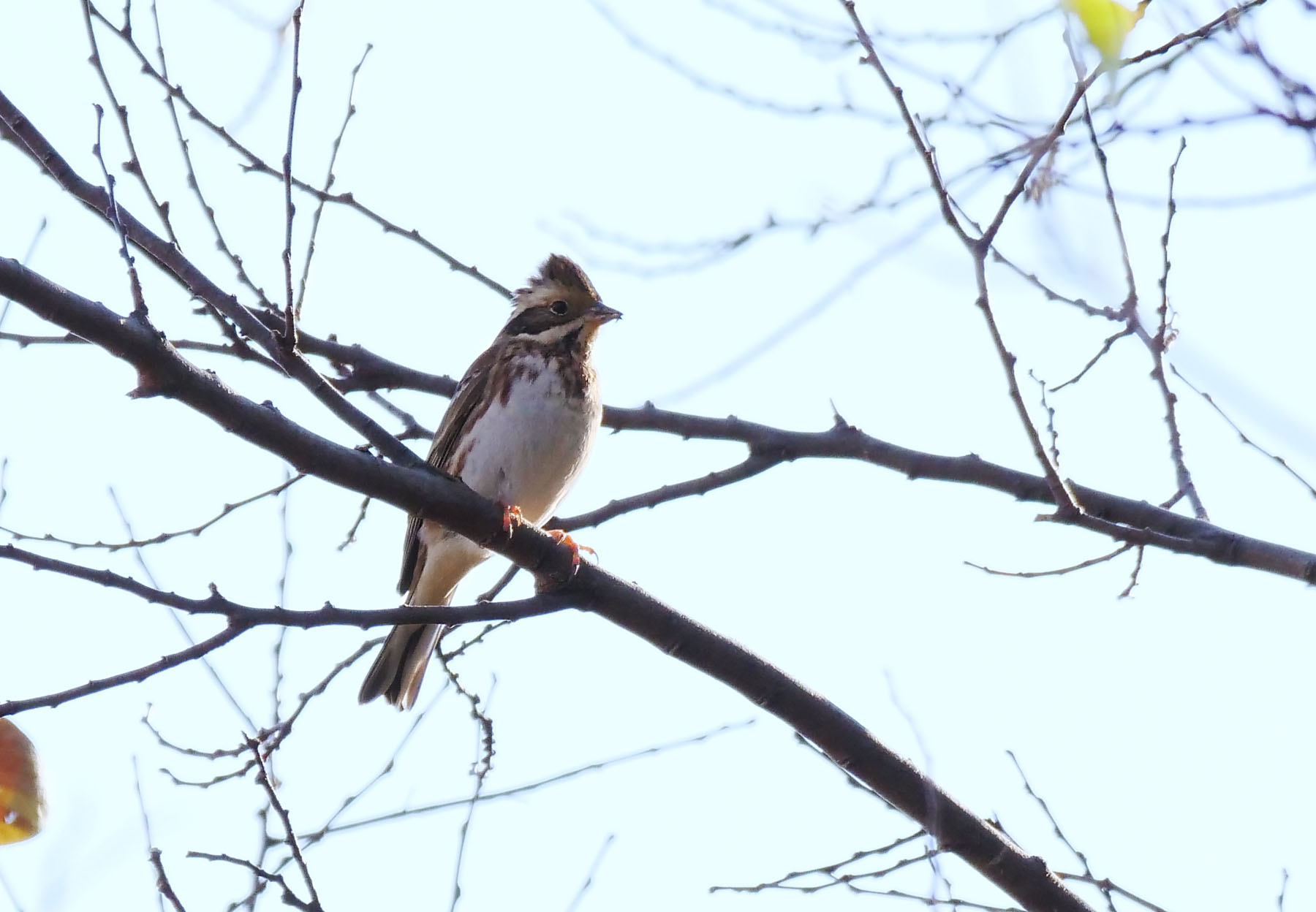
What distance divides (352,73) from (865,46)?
2610 mm

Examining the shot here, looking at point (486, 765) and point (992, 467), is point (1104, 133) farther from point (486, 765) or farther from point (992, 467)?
point (486, 765)

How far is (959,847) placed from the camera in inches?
188

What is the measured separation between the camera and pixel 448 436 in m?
7.27

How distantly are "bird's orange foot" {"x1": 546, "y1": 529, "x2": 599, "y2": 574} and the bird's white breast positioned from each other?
105 cm

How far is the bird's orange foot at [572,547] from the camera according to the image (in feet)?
15.4

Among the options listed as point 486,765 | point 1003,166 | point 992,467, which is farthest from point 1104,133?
point 486,765

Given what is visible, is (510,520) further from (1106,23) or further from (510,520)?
(1106,23)

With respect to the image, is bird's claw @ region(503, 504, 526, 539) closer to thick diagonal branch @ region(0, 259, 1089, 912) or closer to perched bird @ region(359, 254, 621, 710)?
thick diagonal branch @ region(0, 259, 1089, 912)

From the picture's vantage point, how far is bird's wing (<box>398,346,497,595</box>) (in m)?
7.20

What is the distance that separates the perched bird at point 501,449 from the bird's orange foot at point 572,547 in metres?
0.94

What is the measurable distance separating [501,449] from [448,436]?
494mm

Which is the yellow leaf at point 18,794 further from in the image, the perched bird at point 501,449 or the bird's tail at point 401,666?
the bird's tail at point 401,666

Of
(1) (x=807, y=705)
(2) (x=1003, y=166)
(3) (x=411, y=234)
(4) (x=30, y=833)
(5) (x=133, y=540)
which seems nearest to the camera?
(4) (x=30, y=833)

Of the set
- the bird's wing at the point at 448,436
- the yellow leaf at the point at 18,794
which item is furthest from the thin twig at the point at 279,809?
the bird's wing at the point at 448,436
